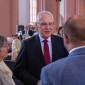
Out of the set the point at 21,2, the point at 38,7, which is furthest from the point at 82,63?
the point at 38,7

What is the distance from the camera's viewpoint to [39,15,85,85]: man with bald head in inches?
47.8

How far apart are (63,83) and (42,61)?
1.21m

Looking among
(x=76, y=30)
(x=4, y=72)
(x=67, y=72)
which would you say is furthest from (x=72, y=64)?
Answer: (x=4, y=72)

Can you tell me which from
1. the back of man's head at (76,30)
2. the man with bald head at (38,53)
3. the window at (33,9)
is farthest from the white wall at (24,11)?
the back of man's head at (76,30)

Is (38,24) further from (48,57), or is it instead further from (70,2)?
(70,2)

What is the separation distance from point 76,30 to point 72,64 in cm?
20

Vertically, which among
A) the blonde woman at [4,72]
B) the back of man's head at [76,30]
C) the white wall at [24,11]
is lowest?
Result: the blonde woman at [4,72]

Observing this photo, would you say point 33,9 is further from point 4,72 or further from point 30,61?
point 4,72

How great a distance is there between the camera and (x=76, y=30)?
1.26 m

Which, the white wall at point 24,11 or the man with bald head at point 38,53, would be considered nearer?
the man with bald head at point 38,53

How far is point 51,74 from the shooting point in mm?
1244

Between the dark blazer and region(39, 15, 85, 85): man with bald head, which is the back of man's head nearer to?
region(39, 15, 85, 85): man with bald head

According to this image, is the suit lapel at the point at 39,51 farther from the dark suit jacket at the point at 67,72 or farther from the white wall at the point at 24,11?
the white wall at the point at 24,11

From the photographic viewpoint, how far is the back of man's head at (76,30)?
1.26 meters
